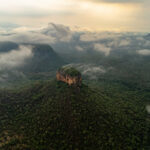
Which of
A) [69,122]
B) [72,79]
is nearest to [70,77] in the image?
[72,79]

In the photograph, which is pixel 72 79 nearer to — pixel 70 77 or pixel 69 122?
pixel 70 77

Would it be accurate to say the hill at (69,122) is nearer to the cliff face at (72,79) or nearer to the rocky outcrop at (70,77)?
the cliff face at (72,79)

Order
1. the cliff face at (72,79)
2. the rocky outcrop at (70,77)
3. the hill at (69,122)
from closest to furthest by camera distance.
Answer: the hill at (69,122)
the cliff face at (72,79)
the rocky outcrop at (70,77)

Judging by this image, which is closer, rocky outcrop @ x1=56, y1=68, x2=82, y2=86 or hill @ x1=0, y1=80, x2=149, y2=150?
hill @ x1=0, y1=80, x2=149, y2=150

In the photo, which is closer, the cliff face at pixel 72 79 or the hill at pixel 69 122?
the hill at pixel 69 122

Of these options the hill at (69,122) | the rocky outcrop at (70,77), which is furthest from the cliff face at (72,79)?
the hill at (69,122)

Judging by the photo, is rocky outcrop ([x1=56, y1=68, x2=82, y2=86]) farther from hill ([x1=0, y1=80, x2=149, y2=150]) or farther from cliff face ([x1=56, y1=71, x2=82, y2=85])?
hill ([x1=0, y1=80, x2=149, y2=150])

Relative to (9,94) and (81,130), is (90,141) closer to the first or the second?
(81,130)

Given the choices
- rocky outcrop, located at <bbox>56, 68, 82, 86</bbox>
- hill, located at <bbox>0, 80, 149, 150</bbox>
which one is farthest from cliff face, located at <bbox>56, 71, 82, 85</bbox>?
hill, located at <bbox>0, 80, 149, 150</bbox>
